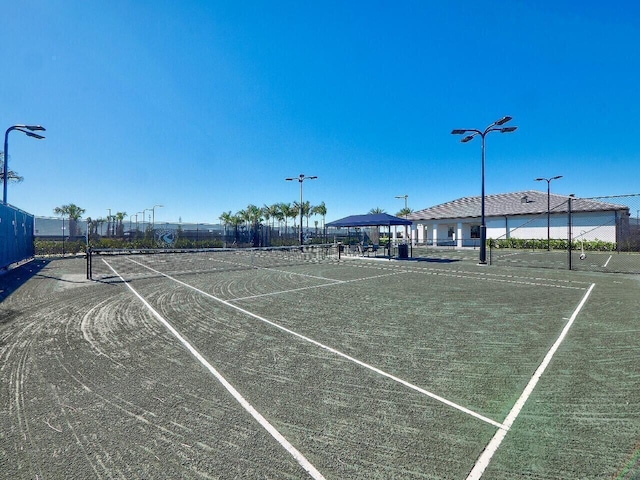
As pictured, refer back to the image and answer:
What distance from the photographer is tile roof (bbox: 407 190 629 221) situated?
35.4 meters

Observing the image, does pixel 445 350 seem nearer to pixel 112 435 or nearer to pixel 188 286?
pixel 112 435

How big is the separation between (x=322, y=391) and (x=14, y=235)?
2220cm

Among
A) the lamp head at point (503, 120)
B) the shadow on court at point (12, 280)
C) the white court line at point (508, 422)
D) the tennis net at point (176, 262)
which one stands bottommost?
the white court line at point (508, 422)

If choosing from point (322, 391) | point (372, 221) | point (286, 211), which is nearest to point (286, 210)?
point (286, 211)

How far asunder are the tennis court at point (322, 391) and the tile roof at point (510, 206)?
34.4 meters

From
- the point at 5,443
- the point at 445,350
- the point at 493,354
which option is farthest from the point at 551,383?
the point at 5,443

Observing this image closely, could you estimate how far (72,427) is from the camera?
333 cm

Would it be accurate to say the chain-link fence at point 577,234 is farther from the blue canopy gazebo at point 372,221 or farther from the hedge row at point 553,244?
the blue canopy gazebo at point 372,221

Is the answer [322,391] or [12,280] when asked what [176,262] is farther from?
[322,391]

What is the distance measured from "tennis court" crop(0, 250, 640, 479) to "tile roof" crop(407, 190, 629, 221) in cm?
3440

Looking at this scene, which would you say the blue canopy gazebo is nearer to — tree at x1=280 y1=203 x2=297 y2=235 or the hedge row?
the hedge row

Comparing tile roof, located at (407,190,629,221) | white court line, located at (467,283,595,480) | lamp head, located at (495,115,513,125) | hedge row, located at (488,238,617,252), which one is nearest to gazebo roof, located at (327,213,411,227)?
lamp head, located at (495,115,513,125)

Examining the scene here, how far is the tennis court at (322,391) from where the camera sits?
2.83 metres

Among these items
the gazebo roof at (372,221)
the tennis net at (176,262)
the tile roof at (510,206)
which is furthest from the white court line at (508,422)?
the tile roof at (510,206)
